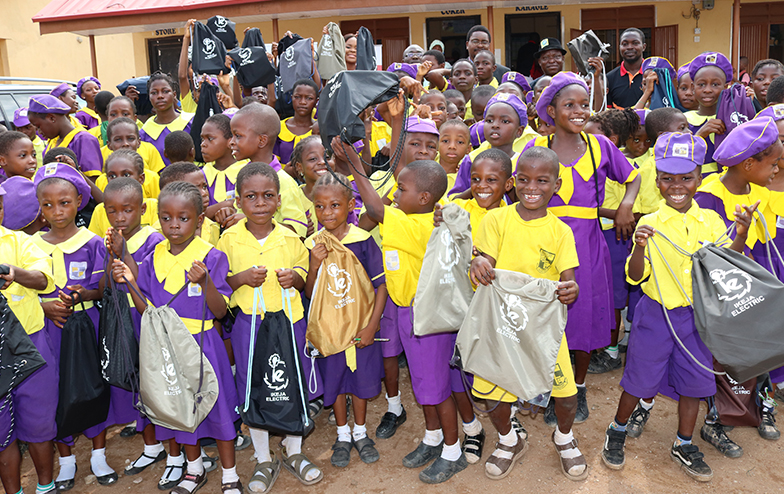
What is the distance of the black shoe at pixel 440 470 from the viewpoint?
303 centimetres

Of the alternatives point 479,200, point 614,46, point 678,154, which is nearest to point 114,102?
point 479,200

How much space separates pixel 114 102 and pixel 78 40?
1383 centimetres

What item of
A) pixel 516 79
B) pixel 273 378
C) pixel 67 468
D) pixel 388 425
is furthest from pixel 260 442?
pixel 516 79

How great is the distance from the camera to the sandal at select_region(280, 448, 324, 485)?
311cm

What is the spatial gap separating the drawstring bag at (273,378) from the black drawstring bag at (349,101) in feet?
3.01

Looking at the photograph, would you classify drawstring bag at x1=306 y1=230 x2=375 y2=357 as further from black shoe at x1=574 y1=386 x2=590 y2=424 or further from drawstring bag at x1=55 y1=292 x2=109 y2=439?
black shoe at x1=574 y1=386 x2=590 y2=424

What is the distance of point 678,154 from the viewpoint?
2.89 m

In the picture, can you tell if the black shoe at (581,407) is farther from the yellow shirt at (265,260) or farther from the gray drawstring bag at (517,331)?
the yellow shirt at (265,260)

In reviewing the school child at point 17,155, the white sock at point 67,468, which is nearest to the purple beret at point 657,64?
the school child at point 17,155

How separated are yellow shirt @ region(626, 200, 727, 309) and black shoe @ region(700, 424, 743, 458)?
0.87m

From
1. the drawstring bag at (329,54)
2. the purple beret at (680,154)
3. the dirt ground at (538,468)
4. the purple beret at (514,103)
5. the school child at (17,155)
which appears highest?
the drawstring bag at (329,54)

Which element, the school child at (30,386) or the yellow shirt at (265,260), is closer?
the school child at (30,386)

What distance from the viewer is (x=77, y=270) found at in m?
3.12

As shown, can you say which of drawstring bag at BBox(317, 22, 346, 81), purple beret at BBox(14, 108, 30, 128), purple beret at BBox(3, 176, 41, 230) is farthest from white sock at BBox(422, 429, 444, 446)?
purple beret at BBox(14, 108, 30, 128)
